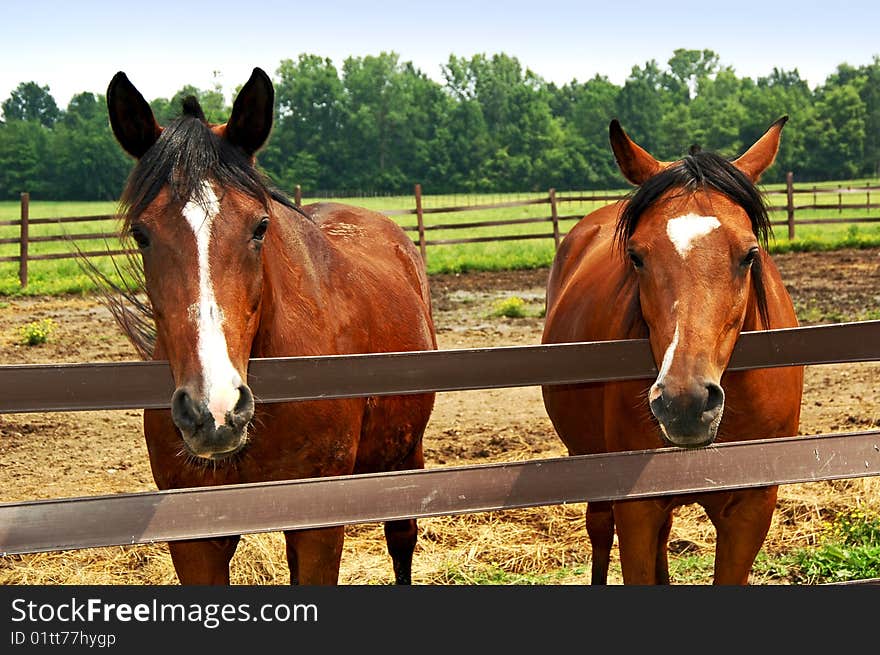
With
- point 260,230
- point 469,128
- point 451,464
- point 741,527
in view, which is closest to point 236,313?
point 260,230

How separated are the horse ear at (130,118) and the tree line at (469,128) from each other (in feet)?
200

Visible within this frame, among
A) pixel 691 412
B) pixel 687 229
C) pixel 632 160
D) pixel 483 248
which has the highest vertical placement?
pixel 632 160

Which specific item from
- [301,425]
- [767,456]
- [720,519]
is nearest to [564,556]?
[720,519]

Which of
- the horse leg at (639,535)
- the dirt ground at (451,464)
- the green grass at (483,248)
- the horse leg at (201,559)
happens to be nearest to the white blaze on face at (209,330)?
the green grass at (483,248)

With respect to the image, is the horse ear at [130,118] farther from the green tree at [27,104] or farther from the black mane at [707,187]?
the green tree at [27,104]

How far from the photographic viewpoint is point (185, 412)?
2275mm

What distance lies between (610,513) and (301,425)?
203cm

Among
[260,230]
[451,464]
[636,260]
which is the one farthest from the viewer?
[451,464]

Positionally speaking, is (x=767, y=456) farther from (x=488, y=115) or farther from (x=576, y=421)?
(x=488, y=115)

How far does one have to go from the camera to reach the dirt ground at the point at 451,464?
4.72 metres

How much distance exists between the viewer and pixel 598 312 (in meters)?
3.84

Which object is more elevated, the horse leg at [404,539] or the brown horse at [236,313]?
the brown horse at [236,313]

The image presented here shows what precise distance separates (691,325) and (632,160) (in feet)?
3.00

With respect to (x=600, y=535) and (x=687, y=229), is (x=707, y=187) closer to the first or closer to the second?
(x=687, y=229)
